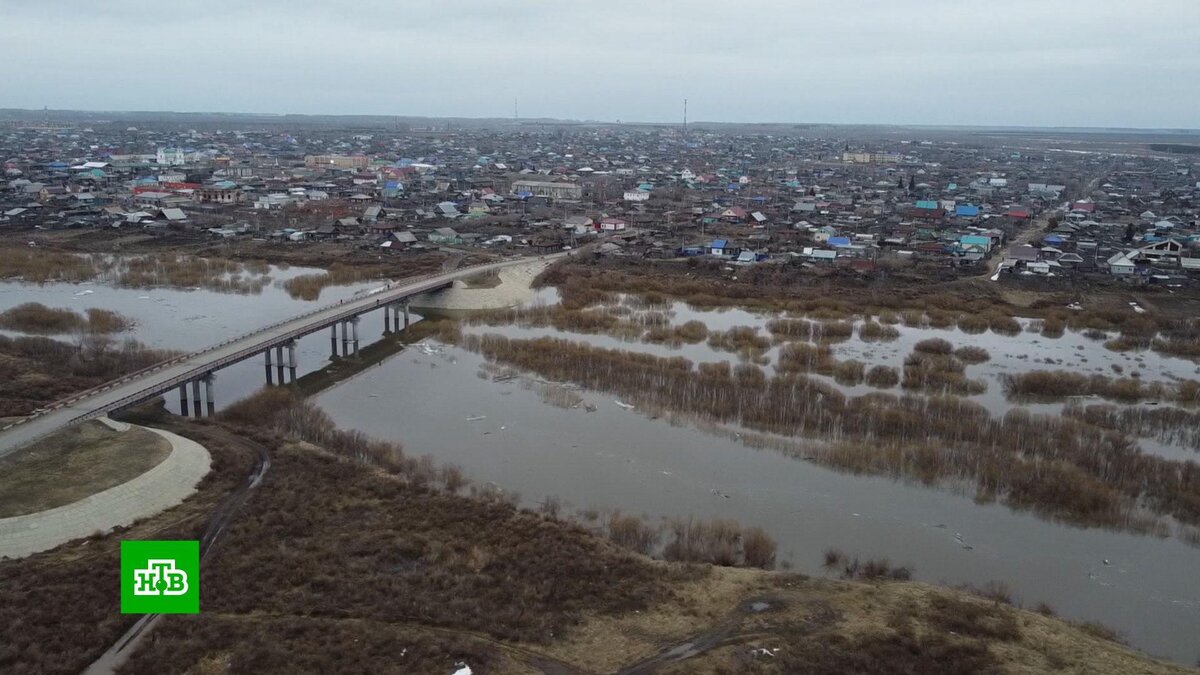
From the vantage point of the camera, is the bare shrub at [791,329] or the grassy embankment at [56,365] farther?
the bare shrub at [791,329]

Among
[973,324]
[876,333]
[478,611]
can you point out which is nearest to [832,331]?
[876,333]

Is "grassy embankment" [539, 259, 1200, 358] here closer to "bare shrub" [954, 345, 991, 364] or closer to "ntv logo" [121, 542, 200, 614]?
"bare shrub" [954, 345, 991, 364]

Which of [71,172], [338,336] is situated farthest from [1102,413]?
[71,172]

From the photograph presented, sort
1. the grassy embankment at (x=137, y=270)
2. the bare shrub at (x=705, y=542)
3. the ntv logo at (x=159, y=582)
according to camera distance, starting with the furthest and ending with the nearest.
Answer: the grassy embankment at (x=137, y=270)
the bare shrub at (x=705, y=542)
the ntv logo at (x=159, y=582)

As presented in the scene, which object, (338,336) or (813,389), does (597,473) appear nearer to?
(813,389)

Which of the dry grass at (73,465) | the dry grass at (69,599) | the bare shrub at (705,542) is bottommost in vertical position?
the bare shrub at (705,542)

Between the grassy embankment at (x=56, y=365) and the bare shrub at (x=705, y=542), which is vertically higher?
the grassy embankment at (x=56, y=365)

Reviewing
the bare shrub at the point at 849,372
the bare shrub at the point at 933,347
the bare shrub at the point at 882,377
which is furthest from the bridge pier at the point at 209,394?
the bare shrub at the point at 933,347

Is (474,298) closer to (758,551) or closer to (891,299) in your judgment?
(891,299)

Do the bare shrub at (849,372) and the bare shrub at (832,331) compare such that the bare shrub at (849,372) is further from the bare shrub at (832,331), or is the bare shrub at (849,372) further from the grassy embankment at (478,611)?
the grassy embankment at (478,611)
